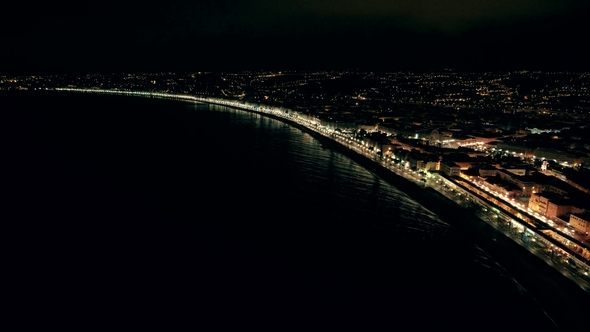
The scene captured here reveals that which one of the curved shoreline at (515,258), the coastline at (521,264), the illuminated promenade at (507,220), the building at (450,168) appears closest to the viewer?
the coastline at (521,264)

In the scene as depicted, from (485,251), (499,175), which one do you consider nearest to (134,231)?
(485,251)

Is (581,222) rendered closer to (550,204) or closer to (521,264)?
(550,204)

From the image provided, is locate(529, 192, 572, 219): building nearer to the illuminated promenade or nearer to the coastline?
the illuminated promenade

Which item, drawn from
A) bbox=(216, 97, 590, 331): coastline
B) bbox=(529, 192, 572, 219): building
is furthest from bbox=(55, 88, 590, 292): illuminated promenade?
bbox=(529, 192, 572, 219): building

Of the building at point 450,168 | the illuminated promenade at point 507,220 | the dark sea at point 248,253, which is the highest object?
the building at point 450,168

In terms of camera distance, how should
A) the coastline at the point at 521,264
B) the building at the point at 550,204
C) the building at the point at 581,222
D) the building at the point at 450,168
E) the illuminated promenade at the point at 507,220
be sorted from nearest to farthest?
the coastline at the point at 521,264
the illuminated promenade at the point at 507,220
the building at the point at 581,222
the building at the point at 550,204
the building at the point at 450,168

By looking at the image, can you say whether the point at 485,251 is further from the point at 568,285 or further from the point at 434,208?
the point at 434,208

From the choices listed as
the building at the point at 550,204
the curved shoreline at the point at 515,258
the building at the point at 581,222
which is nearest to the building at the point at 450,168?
the curved shoreline at the point at 515,258

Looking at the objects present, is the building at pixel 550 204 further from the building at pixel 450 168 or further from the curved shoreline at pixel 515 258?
the building at pixel 450 168
